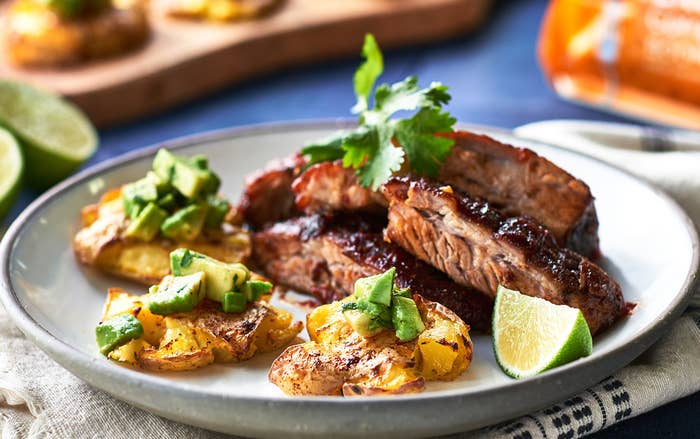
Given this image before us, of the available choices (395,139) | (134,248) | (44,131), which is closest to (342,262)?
(395,139)

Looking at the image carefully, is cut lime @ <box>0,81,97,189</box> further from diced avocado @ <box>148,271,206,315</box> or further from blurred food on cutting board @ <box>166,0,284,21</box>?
diced avocado @ <box>148,271,206,315</box>

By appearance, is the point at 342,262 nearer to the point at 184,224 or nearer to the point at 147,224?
the point at 184,224

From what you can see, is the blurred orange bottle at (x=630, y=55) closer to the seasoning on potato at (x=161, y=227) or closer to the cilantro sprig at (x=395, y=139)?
the cilantro sprig at (x=395, y=139)

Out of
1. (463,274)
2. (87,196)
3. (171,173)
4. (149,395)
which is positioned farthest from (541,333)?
(87,196)

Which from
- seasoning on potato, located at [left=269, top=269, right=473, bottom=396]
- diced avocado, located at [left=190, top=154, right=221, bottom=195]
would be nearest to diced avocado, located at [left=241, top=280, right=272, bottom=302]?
seasoning on potato, located at [left=269, top=269, right=473, bottom=396]

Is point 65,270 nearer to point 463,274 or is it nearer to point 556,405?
point 463,274
